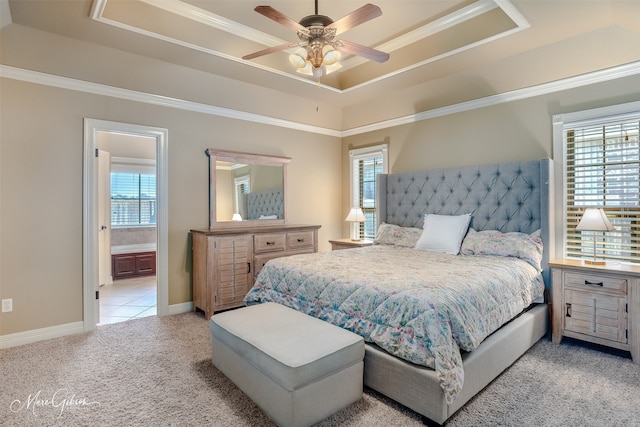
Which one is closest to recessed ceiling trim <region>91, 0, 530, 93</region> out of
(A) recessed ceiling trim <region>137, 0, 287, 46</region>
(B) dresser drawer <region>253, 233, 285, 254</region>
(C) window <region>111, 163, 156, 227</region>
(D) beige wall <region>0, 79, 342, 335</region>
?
(A) recessed ceiling trim <region>137, 0, 287, 46</region>

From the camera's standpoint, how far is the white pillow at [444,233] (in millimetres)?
3623

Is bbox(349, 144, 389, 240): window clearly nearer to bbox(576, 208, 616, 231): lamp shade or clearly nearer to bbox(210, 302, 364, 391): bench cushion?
bbox(576, 208, 616, 231): lamp shade

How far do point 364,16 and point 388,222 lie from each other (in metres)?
2.98

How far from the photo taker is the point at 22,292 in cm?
306

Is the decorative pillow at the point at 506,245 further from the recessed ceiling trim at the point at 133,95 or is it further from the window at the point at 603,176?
the recessed ceiling trim at the point at 133,95

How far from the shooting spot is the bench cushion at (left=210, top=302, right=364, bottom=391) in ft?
5.83

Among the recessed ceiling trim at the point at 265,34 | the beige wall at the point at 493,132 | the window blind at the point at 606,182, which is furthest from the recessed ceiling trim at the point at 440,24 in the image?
the window blind at the point at 606,182

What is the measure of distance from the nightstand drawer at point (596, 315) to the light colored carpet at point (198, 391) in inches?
7.4

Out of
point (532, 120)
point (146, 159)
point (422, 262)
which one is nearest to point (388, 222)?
point (422, 262)

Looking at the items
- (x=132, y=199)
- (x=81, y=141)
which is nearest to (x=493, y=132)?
(x=81, y=141)

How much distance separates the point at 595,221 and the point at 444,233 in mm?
1304

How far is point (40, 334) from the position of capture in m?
3.13

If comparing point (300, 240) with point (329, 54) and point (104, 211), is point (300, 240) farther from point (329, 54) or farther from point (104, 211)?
point (104, 211)

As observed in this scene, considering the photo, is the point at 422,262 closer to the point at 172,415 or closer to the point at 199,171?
the point at 172,415
